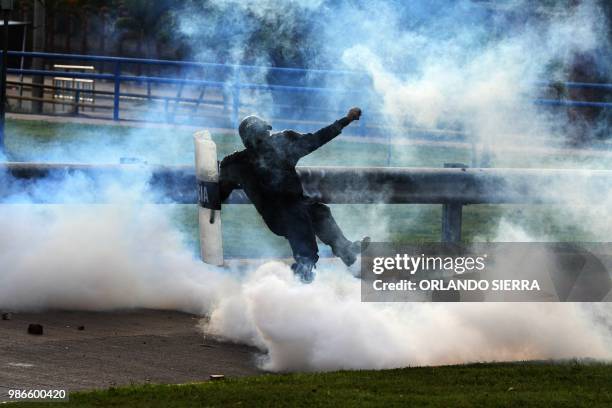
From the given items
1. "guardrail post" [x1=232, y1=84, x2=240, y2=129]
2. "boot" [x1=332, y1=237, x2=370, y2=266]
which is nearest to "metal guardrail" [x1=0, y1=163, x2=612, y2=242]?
"boot" [x1=332, y1=237, x2=370, y2=266]

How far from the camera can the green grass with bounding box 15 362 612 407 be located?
6.27m

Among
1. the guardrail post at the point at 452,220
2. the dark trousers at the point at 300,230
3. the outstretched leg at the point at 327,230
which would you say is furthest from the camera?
the guardrail post at the point at 452,220

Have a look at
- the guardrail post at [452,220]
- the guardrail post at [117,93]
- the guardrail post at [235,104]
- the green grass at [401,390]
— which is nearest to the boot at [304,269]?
the green grass at [401,390]

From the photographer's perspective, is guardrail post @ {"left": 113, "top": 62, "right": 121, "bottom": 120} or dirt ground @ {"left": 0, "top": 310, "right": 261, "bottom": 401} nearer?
dirt ground @ {"left": 0, "top": 310, "right": 261, "bottom": 401}

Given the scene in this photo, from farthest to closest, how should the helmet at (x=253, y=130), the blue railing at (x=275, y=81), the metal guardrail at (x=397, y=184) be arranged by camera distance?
the blue railing at (x=275, y=81), the metal guardrail at (x=397, y=184), the helmet at (x=253, y=130)

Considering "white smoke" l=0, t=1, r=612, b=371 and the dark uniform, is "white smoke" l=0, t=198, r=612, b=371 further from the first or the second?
the dark uniform

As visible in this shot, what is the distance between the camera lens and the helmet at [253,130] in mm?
8203

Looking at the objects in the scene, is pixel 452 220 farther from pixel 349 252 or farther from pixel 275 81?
pixel 275 81

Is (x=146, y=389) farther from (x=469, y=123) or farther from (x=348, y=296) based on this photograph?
(x=469, y=123)

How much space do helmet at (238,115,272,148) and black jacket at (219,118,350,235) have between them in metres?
0.04

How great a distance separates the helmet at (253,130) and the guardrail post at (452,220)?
302 centimetres

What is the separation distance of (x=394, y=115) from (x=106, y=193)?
2809mm

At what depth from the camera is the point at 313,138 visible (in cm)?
812

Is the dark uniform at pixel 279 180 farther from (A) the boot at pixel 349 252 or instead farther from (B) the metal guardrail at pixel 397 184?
(B) the metal guardrail at pixel 397 184
